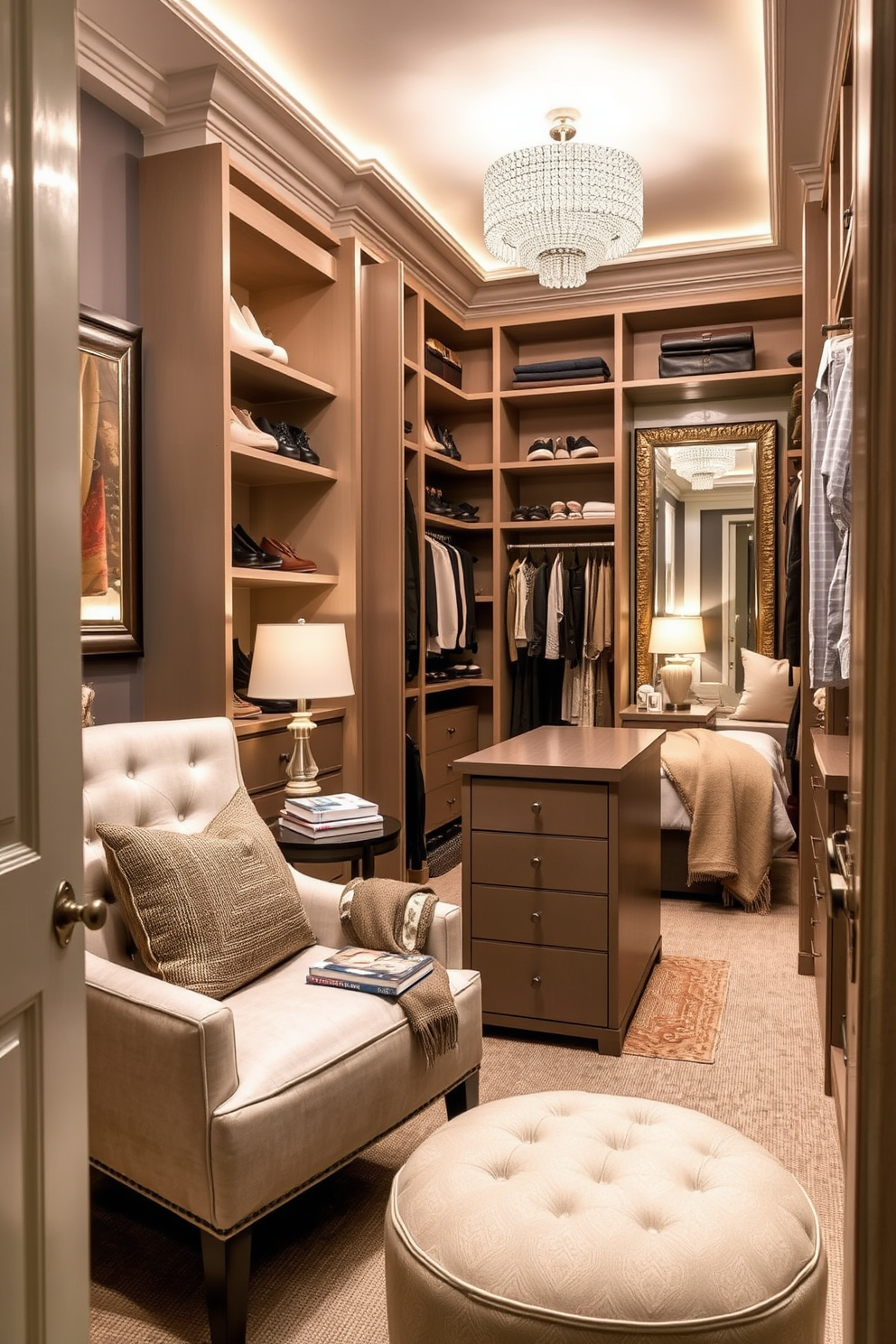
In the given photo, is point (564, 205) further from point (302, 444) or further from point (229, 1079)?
point (229, 1079)

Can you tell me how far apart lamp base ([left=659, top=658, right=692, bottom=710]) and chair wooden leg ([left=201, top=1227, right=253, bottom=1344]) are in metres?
4.21

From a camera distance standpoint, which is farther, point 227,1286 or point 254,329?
point 254,329

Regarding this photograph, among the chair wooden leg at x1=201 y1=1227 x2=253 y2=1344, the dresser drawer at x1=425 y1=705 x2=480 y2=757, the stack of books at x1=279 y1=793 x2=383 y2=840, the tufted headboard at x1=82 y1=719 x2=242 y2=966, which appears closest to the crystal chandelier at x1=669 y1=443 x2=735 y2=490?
the dresser drawer at x1=425 y1=705 x2=480 y2=757

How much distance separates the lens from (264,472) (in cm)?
390

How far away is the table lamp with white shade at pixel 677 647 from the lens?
5504 millimetres

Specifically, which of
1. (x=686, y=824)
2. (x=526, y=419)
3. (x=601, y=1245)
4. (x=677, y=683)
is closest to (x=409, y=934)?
(x=601, y=1245)

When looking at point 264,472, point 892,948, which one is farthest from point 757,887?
point 892,948

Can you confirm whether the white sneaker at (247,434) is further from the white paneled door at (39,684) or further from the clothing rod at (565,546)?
the clothing rod at (565,546)

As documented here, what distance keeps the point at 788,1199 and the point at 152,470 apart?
9.43 feet

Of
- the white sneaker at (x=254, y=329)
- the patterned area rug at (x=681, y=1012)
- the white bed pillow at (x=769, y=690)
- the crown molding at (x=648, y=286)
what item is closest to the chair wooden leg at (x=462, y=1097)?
the patterned area rug at (x=681, y=1012)

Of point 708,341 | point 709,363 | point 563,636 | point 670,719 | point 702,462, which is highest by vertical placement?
point 708,341

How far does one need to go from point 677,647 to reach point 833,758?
295cm

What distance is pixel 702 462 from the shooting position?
19.2 ft

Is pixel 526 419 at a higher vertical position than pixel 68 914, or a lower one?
higher
